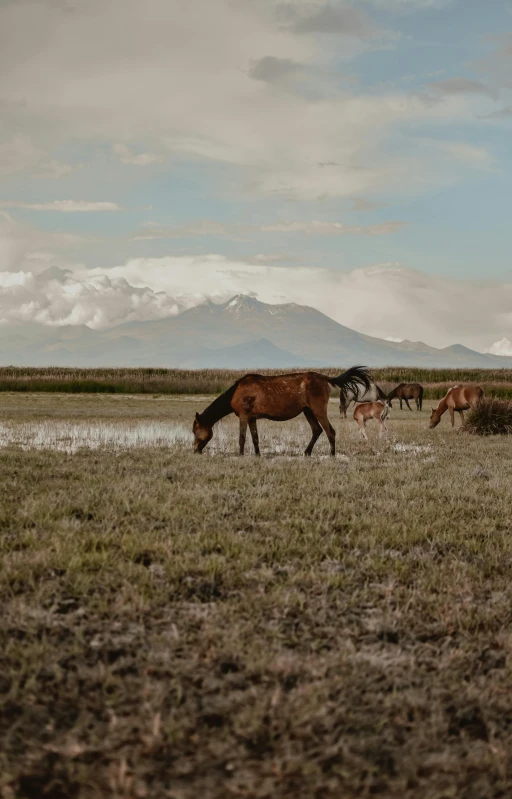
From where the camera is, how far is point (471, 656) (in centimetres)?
394

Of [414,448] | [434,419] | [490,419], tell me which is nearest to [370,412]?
[414,448]

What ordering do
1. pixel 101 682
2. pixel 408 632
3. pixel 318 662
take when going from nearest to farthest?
pixel 101 682 < pixel 318 662 < pixel 408 632

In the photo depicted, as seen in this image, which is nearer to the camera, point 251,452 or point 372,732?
point 372,732

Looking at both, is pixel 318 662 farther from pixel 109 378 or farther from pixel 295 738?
pixel 109 378

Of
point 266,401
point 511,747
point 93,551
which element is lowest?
point 511,747

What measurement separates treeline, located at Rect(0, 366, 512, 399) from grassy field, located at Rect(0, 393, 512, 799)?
34184 mm

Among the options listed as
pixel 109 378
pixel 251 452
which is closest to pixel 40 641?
pixel 251 452

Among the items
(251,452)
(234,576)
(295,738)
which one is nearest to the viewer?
(295,738)

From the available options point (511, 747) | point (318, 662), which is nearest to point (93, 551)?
point (318, 662)

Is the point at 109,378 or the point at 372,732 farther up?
the point at 109,378

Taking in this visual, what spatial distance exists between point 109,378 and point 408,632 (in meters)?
42.4

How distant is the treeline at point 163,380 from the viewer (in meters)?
41.9

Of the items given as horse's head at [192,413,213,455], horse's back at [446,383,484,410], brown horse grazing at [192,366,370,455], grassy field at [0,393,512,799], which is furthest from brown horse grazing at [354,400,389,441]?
grassy field at [0,393,512,799]

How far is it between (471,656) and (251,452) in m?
10.4
